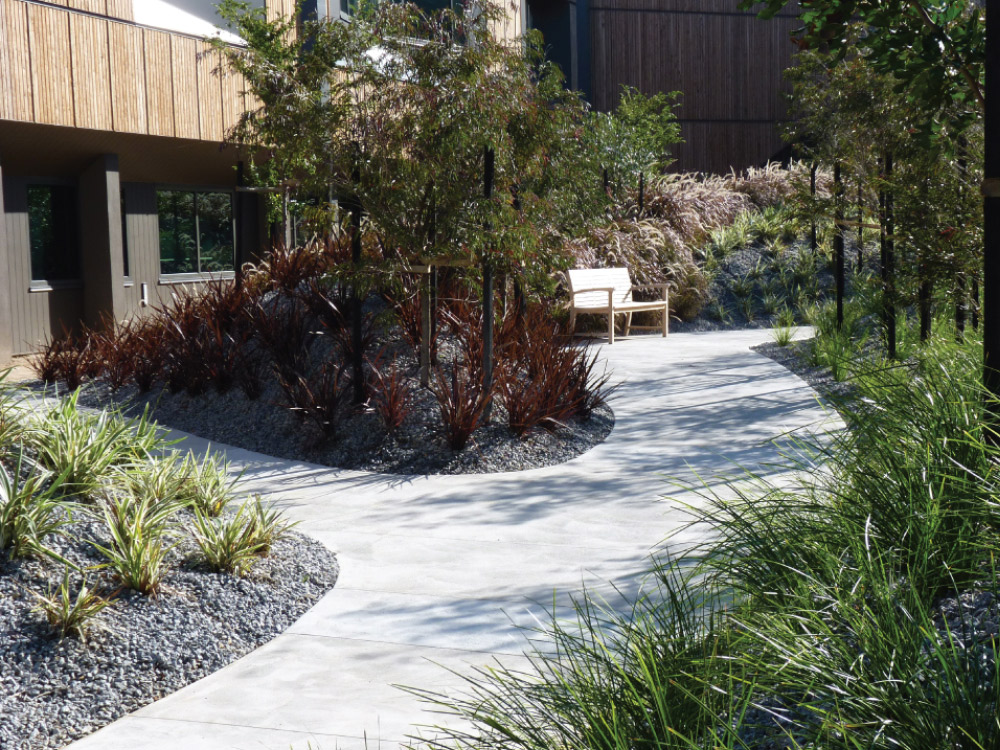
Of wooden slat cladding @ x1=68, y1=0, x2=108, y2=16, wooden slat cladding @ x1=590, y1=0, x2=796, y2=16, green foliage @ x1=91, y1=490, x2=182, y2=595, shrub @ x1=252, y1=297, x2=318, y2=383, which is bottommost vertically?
green foliage @ x1=91, y1=490, x2=182, y2=595

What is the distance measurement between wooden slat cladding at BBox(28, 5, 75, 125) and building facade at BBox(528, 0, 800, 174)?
562 inches

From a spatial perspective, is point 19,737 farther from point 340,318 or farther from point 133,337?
point 133,337

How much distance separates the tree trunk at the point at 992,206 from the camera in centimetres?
388

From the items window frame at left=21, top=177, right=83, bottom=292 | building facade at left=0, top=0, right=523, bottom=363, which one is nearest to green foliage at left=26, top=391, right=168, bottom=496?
building facade at left=0, top=0, right=523, bottom=363

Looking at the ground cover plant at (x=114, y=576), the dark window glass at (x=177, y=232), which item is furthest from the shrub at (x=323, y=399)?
the dark window glass at (x=177, y=232)

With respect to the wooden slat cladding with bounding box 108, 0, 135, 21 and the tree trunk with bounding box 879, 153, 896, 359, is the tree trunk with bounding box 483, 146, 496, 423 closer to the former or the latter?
the tree trunk with bounding box 879, 153, 896, 359

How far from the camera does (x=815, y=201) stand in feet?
37.6

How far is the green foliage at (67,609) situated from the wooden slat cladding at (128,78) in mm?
11346

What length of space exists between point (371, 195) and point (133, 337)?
3.92 metres

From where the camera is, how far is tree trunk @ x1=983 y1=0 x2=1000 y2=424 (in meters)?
3.88

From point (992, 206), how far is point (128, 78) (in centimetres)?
1291

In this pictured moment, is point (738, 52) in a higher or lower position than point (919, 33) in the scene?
higher

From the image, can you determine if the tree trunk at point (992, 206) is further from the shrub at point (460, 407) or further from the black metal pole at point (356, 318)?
the black metal pole at point (356, 318)

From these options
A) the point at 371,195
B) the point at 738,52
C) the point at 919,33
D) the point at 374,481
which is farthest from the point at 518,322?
the point at 738,52
